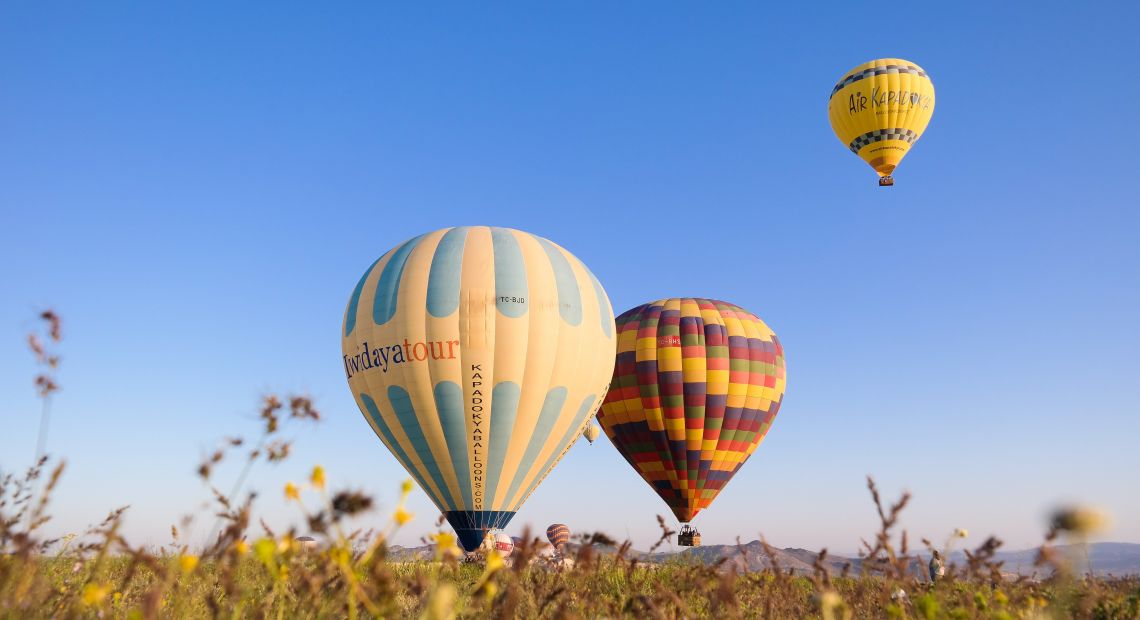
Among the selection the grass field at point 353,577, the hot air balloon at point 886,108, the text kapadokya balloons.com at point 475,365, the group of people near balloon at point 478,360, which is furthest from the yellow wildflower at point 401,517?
the hot air balloon at point 886,108

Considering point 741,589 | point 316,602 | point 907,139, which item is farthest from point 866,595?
point 907,139

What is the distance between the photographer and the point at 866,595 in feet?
16.9

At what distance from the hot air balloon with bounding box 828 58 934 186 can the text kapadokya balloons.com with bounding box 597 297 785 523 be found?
9.33m

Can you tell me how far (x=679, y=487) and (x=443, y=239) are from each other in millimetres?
14544

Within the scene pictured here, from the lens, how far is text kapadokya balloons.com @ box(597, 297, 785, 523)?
1214 inches

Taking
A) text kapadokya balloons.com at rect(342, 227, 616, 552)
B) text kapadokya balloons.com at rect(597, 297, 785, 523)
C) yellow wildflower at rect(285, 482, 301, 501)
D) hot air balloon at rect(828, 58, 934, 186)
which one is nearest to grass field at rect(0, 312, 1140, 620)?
yellow wildflower at rect(285, 482, 301, 501)

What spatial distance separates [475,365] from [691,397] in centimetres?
1164

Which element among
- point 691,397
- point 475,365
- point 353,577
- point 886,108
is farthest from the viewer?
point 886,108

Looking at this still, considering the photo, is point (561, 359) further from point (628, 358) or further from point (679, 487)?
point (679, 487)

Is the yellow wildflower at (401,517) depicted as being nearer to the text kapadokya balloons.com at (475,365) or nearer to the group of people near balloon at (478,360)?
the group of people near balloon at (478,360)

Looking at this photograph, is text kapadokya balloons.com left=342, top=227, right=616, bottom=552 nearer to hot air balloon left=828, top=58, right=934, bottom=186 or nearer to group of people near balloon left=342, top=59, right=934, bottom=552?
group of people near balloon left=342, top=59, right=934, bottom=552

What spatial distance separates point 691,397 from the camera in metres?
30.7

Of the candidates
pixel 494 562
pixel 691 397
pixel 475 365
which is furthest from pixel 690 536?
pixel 494 562

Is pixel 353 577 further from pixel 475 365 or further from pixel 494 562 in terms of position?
pixel 475 365
